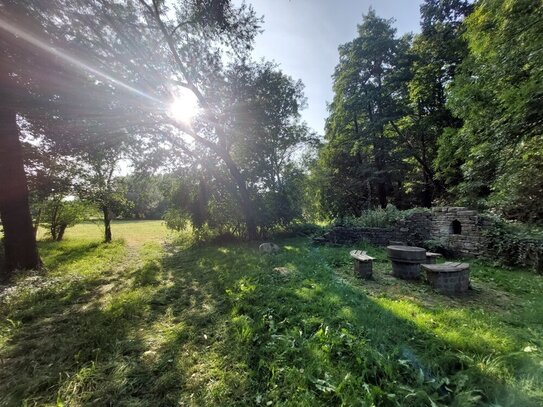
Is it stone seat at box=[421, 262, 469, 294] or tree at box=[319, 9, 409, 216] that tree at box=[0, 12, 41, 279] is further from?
tree at box=[319, 9, 409, 216]

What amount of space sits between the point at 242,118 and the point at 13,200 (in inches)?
311

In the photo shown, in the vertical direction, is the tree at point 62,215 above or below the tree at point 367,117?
below

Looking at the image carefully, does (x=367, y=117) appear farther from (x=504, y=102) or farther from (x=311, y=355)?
(x=311, y=355)

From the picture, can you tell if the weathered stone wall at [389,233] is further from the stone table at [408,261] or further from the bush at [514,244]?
the stone table at [408,261]

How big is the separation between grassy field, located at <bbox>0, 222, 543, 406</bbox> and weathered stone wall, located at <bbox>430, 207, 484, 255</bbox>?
78.7 inches

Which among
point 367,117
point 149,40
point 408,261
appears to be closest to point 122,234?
point 149,40

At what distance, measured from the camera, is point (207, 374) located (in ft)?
7.80

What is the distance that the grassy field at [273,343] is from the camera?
2041mm

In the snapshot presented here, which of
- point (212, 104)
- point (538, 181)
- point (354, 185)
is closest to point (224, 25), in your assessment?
point (212, 104)

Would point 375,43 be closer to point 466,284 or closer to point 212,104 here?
point 212,104

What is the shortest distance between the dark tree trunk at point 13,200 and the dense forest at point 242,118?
1.1 inches

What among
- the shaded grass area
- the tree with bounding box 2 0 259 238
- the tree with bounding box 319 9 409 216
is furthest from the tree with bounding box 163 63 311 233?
the tree with bounding box 319 9 409 216

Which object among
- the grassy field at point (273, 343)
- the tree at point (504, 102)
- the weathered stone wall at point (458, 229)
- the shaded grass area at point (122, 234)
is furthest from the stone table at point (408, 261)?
the shaded grass area at point (122, 234)

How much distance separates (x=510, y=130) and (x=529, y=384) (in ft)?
20.0
